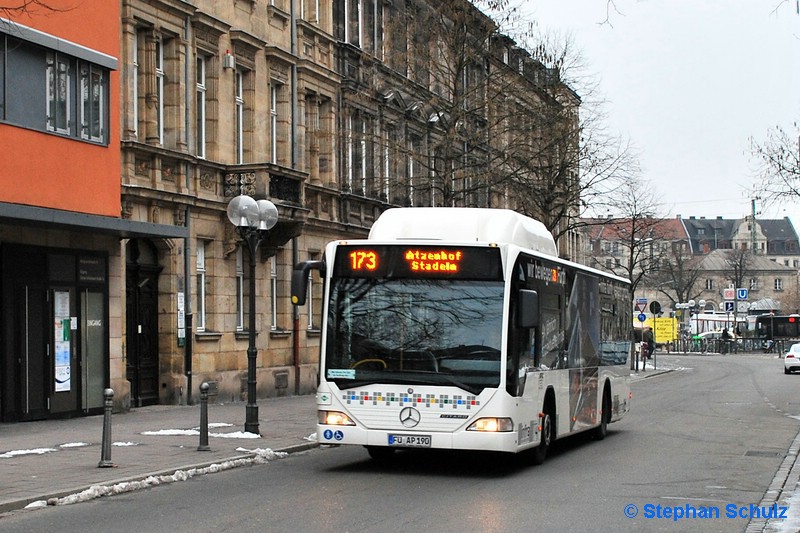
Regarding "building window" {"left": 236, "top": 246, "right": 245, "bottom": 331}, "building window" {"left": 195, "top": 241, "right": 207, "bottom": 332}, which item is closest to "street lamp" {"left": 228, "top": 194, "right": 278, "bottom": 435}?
"building window" {"left": 195, "top": 241, "right": 207, "bottom": 332}

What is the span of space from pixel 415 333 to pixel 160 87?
14850 millimetres

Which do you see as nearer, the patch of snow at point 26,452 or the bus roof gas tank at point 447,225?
the bus roof gas tank at point 447,225

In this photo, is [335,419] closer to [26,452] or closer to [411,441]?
[411,441]

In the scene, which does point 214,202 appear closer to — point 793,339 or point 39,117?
point 39,117

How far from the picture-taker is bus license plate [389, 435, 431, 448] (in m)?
15.0

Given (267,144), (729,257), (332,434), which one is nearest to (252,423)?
(332,434)

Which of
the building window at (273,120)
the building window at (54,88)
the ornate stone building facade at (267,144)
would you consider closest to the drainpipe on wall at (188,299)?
the ornate stone building facade at (267,144)

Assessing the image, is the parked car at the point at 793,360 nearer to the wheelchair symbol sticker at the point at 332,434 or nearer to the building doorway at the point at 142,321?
the building doorway at the point at 142,321

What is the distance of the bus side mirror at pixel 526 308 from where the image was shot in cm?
1530

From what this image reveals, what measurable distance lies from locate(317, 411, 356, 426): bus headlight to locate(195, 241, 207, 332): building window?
1442 centimetres

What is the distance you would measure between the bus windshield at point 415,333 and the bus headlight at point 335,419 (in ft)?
1.19

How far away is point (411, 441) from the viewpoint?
49.4 ft

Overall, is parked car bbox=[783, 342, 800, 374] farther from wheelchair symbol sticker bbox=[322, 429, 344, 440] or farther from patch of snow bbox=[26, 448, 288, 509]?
wheelchair symbol sticker bbox=[322, 429, 344, 440]

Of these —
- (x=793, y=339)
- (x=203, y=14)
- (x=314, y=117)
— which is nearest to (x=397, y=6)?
(x=314, y=117)
